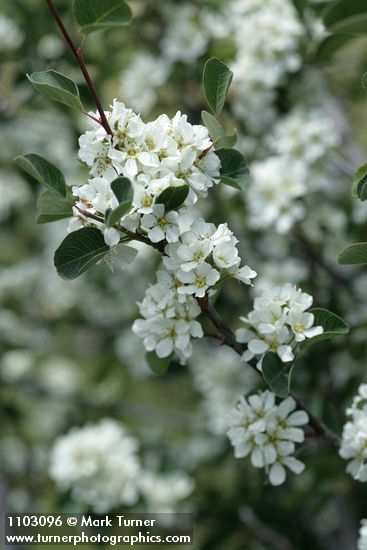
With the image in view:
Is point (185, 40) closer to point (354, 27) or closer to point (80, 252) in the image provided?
point (354, 27)

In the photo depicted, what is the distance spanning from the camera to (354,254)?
3.79 ft

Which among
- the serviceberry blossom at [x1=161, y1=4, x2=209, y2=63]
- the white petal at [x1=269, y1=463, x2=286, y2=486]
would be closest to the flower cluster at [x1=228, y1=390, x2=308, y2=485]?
the white petal at [x1=269, y1=463, x2=286, y2=486]

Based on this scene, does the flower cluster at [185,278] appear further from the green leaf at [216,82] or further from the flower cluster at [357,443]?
the flower cluster at [357,443]

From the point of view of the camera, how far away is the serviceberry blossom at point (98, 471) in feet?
6.44

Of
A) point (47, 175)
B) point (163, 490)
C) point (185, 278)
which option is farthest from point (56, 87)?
point (163, 490)

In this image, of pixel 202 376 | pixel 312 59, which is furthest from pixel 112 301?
pixel 312 59

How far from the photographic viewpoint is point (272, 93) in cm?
223

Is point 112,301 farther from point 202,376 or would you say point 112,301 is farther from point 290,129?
point 290,129

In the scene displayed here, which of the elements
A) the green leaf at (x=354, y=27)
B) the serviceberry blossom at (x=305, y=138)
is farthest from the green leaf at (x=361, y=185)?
the serviceberry blossom at (x=305, y=138)

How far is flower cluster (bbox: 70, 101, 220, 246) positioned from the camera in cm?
105

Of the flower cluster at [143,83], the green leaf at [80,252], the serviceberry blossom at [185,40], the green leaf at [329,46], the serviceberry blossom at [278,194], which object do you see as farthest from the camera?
the flower cluster at [143,83]

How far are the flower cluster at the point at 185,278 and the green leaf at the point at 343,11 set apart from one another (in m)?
0.73

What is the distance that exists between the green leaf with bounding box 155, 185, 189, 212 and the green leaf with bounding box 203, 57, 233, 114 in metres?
0.19

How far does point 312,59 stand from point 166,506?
1458 millimetres
